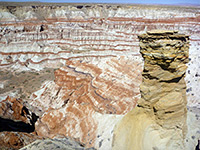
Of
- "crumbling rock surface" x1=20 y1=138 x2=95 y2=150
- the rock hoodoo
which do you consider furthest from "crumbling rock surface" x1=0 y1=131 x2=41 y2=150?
the rock hoodoo

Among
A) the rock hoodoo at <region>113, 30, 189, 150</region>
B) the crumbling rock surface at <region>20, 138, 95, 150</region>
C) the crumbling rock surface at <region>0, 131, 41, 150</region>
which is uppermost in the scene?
the rock hoodoo at <region>113, 30, 189, 150</region>

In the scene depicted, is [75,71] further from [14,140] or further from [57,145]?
[57,145]

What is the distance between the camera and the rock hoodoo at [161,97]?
6480mm

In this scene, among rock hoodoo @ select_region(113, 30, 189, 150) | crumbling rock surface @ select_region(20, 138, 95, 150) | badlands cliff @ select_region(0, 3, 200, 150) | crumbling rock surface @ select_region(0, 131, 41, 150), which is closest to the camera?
rock hoodoo @ select_region(113, 30, 189, 150)

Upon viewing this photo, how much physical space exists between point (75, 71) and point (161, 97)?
43.7 feet

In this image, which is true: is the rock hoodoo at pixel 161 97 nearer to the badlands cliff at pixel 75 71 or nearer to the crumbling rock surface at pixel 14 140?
the badlands cliff at pixel 75 71

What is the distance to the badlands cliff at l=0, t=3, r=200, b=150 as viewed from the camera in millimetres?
11688

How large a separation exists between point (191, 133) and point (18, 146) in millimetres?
10591

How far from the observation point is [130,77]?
17516 millimetres

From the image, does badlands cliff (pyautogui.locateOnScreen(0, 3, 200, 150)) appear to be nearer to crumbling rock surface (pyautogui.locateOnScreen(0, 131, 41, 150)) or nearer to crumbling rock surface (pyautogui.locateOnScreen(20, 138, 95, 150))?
crumbling rock surface (pyautogui.locateOnScreen(0, 131, 41, 150))

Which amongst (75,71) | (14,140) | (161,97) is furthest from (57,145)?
(75,71)

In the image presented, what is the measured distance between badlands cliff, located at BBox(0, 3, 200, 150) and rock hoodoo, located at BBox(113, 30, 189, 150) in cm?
92

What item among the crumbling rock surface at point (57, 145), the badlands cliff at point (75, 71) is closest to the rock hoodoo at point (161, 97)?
the badlands cliff at point (75, 71)

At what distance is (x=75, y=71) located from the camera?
1952 centimetres
